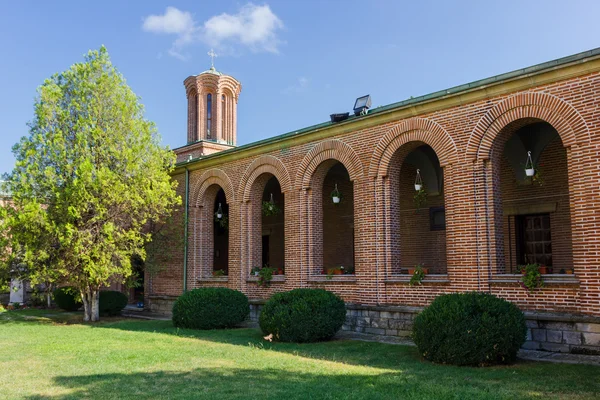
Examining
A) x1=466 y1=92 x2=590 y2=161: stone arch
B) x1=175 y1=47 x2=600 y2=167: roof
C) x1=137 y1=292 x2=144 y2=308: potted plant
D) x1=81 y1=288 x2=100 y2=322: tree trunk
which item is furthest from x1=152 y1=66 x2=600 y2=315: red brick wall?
x1=137 y1=292 x2=144 y2=308: potted plant

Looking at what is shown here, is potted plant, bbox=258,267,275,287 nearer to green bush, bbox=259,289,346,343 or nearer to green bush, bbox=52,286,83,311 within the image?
green bush, bbox=259,289,346,343

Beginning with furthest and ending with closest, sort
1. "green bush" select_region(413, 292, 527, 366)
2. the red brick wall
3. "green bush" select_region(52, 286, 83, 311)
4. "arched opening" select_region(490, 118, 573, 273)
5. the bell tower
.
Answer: the bell tower
"green bush" select_region(52, 286, 83, 311)
"arched opening" select_region(490, 118, 573, 273)
the red brick wall
"green bush" select_region(413, 292, 527, 366)

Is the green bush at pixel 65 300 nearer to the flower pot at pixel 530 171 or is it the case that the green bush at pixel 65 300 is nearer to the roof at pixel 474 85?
the roof at pixel 474 85

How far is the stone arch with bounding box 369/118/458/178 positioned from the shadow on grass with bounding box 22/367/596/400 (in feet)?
18.8

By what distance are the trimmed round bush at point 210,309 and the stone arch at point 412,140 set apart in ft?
17.4

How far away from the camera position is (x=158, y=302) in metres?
20.5

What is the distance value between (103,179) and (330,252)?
878cm

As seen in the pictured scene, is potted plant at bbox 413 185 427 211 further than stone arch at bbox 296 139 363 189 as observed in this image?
Yes

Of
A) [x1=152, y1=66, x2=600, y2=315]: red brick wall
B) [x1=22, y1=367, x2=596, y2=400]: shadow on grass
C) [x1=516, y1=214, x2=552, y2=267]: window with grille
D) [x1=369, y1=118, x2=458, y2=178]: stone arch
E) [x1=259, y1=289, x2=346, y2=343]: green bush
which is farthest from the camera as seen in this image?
[x1=516, y1=214, x2=552, y2=267]: window with grille

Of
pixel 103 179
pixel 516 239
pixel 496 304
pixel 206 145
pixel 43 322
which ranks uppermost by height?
pixel 206 145

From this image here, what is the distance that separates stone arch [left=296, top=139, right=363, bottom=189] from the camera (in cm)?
1432

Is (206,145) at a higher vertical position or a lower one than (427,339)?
higher

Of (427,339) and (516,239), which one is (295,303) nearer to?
(427,339)

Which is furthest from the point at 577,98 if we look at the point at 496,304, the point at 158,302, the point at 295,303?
the point at 158,302
